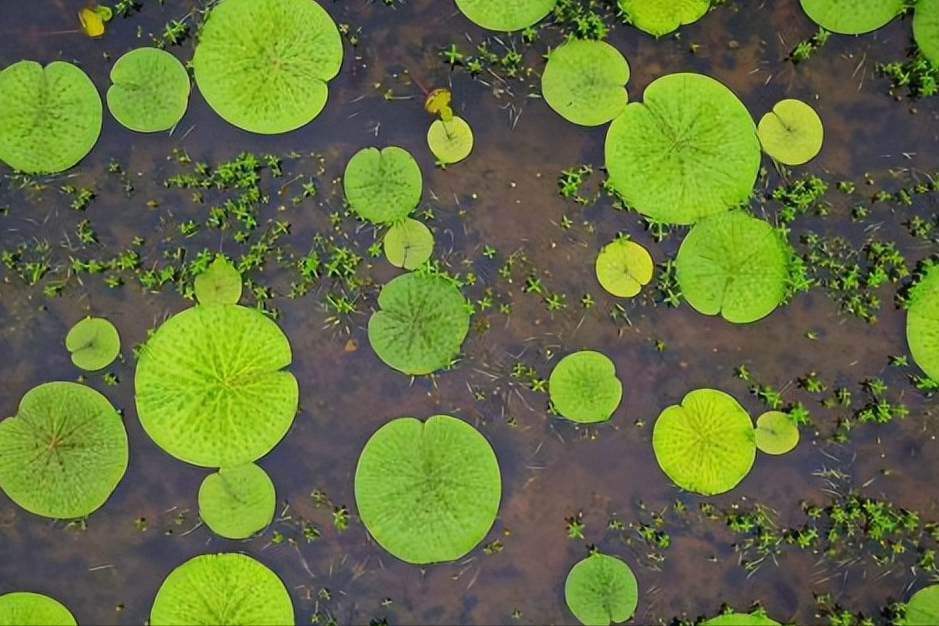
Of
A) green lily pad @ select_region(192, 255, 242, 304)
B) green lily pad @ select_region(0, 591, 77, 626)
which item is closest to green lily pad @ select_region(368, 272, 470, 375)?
green lily pad @ select_region(192, 255, 242, 304)

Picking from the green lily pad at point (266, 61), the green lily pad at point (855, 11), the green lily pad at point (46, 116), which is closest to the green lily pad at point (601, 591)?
the green lily pad at point (266, 61)

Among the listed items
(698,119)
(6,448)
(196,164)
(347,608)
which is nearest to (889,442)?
(698,119)

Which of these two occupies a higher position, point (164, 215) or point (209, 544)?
point (164, 215)

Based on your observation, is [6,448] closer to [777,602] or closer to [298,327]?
[298,327]

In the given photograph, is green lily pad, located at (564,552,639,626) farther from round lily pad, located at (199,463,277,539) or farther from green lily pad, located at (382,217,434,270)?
green lily pad, located at (382,217,434,270)

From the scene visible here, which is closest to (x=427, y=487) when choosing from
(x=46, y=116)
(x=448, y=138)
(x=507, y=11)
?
(x=448, y=138)

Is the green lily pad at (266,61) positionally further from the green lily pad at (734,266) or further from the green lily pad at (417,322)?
the green lily pad at (734,266)
